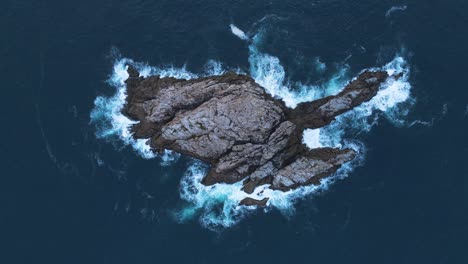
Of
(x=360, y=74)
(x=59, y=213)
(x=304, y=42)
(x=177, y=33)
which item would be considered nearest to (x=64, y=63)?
(x=177, y=33)

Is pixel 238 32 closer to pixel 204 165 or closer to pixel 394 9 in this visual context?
pixel 204 165

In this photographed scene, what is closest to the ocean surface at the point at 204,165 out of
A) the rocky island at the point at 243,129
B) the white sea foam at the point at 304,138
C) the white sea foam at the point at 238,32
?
the white sea foam at the point at 304,138

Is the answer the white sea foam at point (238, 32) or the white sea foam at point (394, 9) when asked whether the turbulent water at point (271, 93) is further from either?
the white sea foam at point (394, 9)

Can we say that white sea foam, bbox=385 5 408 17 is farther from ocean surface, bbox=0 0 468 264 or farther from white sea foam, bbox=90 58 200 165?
white sea foam, bbox=90 58 200 165

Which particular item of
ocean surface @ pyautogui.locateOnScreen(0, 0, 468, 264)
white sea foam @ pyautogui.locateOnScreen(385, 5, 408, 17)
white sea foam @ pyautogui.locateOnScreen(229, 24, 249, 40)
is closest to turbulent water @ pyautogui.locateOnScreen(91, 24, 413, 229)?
white sea foam @ pyautogui.locateOnScreen(229, 24, 249, 40)

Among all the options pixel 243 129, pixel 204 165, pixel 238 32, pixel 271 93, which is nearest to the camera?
pixel 243 129

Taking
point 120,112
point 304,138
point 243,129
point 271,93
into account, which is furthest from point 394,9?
point 120,112

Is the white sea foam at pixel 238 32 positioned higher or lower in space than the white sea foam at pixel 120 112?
higher
